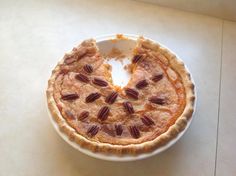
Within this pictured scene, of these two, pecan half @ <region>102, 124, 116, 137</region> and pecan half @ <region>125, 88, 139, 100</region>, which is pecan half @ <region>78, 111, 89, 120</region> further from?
pecan half @ <region>125, 88, 139, 100</region>

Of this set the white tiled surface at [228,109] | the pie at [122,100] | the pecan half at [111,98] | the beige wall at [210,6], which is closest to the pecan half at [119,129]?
the pie at [122,100]

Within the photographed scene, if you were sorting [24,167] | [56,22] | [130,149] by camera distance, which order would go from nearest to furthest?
1. [130,149]
2. [24,167]
3. [56,22]

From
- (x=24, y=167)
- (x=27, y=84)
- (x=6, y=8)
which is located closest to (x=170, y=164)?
(x=24, y=167)

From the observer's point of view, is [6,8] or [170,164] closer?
[170,164]

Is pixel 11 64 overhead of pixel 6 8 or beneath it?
beneath

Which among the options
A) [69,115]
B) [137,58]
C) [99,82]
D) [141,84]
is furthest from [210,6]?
[69,115]

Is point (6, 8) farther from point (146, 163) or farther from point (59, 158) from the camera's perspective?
point (146, 163)
